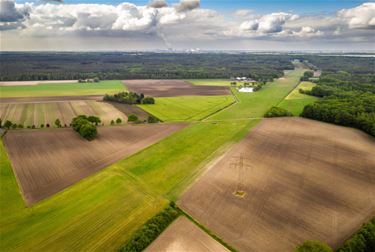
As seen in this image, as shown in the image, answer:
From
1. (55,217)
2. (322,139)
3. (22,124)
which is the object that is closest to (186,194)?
(55,217)

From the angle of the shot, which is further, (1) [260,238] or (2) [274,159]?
(2) [274,159]

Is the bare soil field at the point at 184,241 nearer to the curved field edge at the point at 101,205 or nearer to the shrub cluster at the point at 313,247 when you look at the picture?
the curved field edge at the point at 101,205

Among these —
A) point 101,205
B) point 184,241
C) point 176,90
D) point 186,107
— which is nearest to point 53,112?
point 186,107

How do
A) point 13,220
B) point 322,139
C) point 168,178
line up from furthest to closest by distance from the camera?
point 322,139, point 168,178, point 13,220

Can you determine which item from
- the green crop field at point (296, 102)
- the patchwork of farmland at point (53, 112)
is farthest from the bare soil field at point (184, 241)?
the green crop field at point (296, 102)

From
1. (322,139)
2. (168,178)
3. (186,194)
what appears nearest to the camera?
(186,194)

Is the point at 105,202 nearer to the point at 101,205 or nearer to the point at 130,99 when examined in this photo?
the point at 101,205

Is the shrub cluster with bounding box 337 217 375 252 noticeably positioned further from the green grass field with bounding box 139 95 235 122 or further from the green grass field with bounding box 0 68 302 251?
the green grass field with bounding box 139 95 235 122

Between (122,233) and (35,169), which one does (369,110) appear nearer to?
(122,233)
